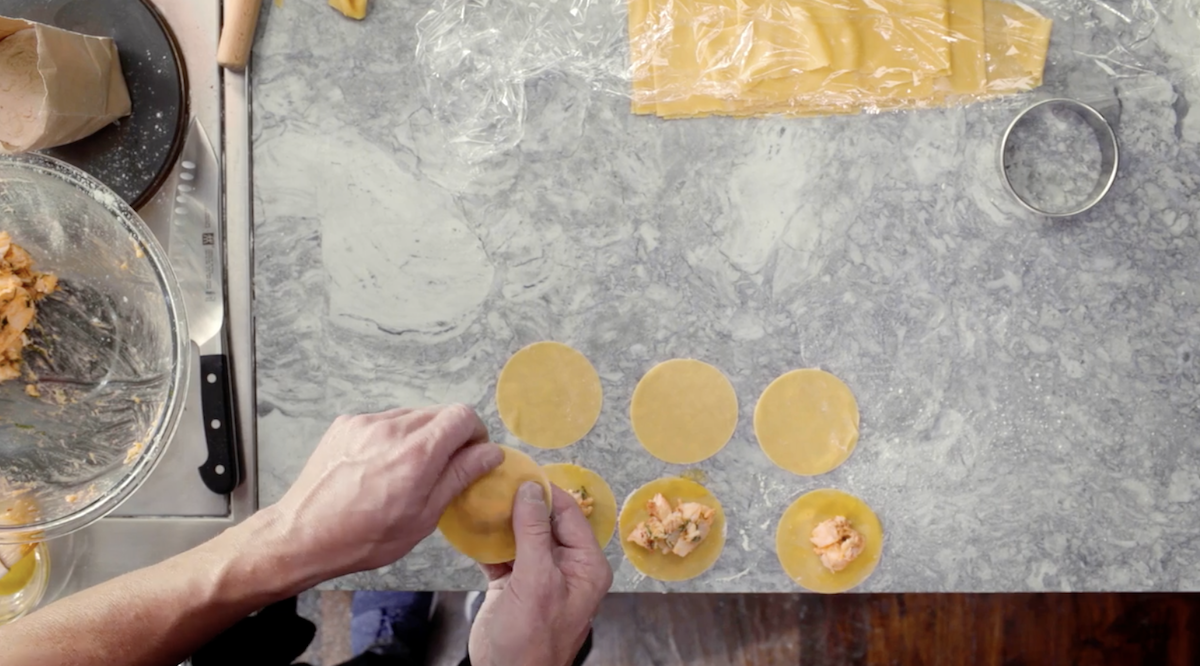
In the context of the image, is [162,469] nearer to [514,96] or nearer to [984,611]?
[514,96]

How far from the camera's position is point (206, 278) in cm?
125

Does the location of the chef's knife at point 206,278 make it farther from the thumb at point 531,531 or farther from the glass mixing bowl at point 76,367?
the thumb at point 531,531

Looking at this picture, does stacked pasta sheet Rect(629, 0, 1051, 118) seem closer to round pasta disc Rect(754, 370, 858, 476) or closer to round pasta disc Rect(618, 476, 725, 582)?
round pasta disc Rect(754, 370, 858, 476)

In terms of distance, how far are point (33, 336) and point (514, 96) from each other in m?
0.81

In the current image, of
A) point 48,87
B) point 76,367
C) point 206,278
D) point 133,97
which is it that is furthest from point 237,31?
point 76,367

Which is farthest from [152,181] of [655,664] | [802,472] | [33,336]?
[655,664]

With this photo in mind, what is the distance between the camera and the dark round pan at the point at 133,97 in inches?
47.2

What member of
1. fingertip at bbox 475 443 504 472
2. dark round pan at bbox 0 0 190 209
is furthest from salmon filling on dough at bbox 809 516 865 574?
dark round pan at bbox 0 0 190 209

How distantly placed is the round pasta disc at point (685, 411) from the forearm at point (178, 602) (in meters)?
0.59

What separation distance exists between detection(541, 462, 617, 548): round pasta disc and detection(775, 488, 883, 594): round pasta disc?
0.91ft

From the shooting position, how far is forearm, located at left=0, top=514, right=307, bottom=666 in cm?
89

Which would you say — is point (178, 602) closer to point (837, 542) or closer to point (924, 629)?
point (837, 542)

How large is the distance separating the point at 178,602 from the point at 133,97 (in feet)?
2.60

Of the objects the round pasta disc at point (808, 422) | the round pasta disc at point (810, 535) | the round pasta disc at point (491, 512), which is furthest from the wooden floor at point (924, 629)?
the round pasta disc at point (491, 512)
